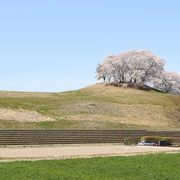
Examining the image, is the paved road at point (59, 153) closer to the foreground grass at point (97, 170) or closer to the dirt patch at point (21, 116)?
the foreground grass at point (97, 170)

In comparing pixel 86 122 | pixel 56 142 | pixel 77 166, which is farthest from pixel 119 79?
pixel 77 166

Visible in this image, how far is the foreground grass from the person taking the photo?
15312 millimetres

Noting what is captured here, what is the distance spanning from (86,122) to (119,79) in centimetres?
4281

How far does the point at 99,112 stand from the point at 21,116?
12.2 metres

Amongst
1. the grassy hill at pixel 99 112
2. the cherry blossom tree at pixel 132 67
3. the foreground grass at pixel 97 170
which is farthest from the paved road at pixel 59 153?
the cherry blossom tree at pixel 132 67

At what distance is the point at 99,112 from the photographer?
5756 cm

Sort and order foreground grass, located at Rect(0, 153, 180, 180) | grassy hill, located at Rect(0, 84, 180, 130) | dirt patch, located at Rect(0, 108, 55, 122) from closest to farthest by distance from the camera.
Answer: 1. foreground grass, located at Rect(0, 153, 180, 180)
2. dirt patch, located at Rect(0, 108, 55, 122)
3. grassy hill, located at Rect(0, 84, 180, 130)

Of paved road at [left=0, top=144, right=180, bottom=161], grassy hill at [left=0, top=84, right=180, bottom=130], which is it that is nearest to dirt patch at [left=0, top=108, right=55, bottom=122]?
grassy hill at [left=0, top=84, right=180, bottom=130]

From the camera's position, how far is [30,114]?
4981 centimetres

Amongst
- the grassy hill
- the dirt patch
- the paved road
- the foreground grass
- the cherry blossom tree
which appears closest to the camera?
the foreground grass

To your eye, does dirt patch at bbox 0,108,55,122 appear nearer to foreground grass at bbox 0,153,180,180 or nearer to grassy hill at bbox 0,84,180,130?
grassy hill at bbox 0,84,180,130

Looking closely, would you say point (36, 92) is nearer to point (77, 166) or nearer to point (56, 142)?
point (56, 142)

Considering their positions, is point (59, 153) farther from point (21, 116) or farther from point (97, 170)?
point (21, 116)

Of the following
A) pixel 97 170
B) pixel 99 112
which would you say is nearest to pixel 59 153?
pixel 97 170
